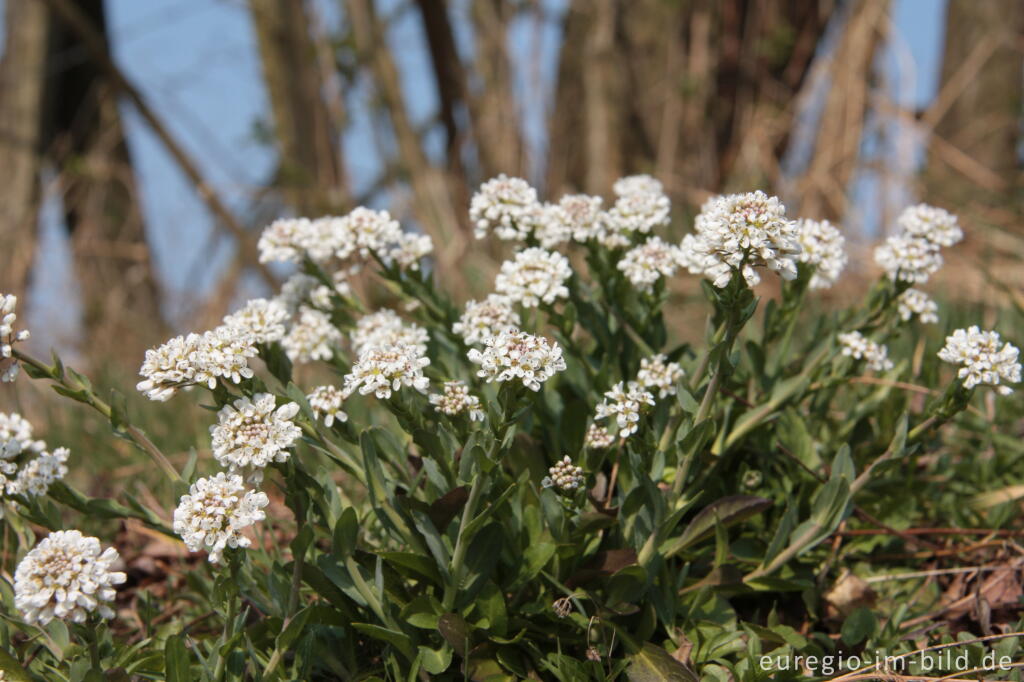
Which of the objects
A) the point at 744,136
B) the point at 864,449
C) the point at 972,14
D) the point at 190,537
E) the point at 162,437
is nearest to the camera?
the point at 190,537

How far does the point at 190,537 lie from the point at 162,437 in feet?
6.12

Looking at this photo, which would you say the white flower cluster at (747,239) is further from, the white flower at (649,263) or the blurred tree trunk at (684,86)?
the blurred tree trunk at (684,86)

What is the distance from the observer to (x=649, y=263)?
1.81 meters

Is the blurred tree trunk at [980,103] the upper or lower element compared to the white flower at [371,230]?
upper

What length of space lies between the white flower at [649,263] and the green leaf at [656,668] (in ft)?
2.24

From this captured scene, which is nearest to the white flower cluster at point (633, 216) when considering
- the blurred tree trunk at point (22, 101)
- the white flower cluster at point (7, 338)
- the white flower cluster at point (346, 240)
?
the white flower cluster at point (346, 240)

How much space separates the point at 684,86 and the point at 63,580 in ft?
16.9

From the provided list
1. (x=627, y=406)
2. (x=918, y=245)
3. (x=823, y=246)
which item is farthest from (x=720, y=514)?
(x=918, y=245)

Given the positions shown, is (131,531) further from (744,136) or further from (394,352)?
(744,136)

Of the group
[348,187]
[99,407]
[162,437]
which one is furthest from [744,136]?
[99,407]

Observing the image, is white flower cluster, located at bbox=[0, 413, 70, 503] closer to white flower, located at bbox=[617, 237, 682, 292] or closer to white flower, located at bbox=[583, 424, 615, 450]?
white flower, located at bbox=[583, 424, 615, 450]

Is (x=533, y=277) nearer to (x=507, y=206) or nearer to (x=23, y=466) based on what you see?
(x=507, y=206)

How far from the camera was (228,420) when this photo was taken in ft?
4.67

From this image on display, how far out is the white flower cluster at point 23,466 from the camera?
1.51m
